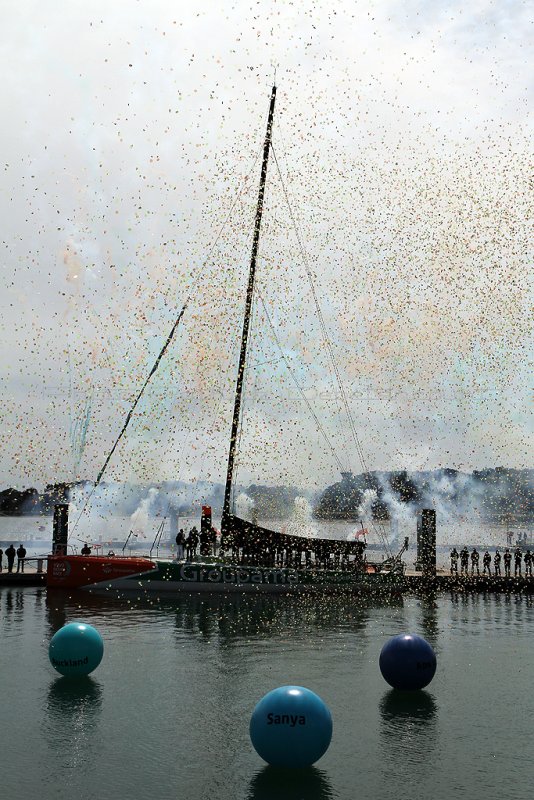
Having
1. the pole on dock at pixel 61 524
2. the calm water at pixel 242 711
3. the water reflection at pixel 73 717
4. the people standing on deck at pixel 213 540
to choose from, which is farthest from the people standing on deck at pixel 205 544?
the water reflection at pixel 73 717

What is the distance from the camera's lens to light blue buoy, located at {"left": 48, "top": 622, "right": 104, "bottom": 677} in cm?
1959

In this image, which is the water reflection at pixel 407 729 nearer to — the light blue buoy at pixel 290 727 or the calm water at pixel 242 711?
the calm water at pixel 242 711

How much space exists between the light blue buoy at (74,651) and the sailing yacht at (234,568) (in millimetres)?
19584

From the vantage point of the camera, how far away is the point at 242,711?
17250 millimetres

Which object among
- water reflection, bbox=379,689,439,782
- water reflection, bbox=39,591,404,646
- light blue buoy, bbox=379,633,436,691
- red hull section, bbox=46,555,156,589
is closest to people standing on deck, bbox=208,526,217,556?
water reflection, bbox=39,591,404,646

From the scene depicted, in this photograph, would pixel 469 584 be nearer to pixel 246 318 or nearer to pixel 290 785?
pixel 246 318

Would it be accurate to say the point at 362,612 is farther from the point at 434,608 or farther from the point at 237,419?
the point at 237,419

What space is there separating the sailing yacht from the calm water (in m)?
7.44

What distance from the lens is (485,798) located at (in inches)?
491

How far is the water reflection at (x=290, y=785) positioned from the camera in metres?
12.3

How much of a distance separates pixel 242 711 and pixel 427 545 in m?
33.7

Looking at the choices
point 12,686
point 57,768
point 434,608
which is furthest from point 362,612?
point 57,768

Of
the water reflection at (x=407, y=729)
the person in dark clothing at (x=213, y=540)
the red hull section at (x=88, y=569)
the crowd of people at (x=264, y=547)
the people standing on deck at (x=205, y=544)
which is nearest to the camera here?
the water reflection at (x=407, y=729)

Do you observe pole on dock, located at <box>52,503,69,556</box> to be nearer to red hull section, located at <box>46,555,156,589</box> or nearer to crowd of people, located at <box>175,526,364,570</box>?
red hull section, located at <box>46,555,156,589</box>
